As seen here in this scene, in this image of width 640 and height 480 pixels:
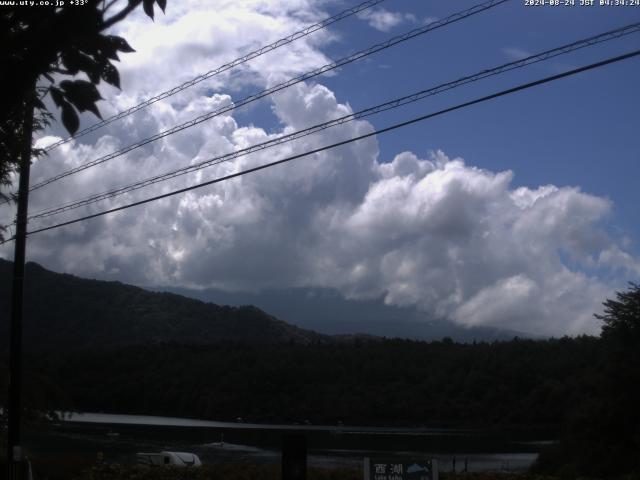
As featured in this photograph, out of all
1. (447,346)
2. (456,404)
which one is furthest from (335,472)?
(447,346)

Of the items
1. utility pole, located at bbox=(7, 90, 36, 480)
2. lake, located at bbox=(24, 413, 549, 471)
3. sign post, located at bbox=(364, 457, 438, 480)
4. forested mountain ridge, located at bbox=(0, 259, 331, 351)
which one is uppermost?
forested mountain ridge, located at bbox=(0, 259, 331, 351)

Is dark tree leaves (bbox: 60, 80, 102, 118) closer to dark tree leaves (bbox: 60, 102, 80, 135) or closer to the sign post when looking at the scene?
dark tree leaves (bbox: 60, 102, 80, 135)

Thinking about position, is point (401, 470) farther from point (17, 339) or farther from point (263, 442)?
point (263, 442)

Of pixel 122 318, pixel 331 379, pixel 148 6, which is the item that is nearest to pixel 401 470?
pixel 148 6

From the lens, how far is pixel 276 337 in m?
162

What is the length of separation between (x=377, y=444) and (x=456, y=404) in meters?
28.3

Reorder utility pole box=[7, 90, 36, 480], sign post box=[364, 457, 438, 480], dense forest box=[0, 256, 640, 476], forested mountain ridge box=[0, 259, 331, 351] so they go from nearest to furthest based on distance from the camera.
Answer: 1. sign post box=[364, 457, 438, 480]
2. utility pole box=[7, 90, 36, 480]
3. dense forest box=[0, 256, 640, 476]
4. forested mountain ridge box=[0, 259, 331, 351]

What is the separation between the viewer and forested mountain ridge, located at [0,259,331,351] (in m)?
112

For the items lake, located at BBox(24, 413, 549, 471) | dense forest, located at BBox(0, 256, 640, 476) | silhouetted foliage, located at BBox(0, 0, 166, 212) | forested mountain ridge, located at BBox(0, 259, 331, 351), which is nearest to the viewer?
silhouetted foliage, located at BBox(0, 0, 166, 212)

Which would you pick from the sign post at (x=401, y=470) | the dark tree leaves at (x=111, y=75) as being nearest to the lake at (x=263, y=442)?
the sign post at (x=401, y=470)

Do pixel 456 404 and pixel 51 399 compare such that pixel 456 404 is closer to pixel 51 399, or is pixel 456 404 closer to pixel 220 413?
pixel 220 413

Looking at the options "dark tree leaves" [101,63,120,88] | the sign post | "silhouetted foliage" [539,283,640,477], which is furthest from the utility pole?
"silhouetted foliage" [539,283,640,477]

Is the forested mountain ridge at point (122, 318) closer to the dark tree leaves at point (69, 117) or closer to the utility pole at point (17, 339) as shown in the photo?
the utility pole at point (17, 339)

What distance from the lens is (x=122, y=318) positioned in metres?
141
